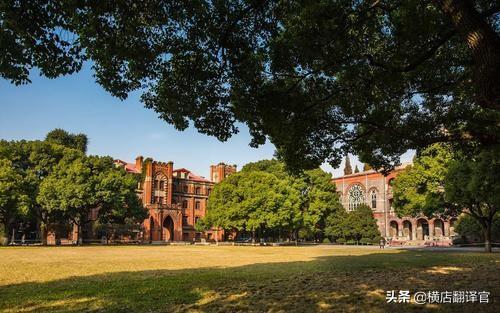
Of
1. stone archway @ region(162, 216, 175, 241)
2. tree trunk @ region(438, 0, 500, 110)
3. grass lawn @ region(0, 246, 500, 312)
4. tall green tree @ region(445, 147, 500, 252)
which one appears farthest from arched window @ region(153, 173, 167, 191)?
tree trunk @ region(438, 0, 500, 110)

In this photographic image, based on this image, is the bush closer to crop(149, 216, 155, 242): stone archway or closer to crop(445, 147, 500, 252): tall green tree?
crop(445, 147, 500, 252): tall green tree

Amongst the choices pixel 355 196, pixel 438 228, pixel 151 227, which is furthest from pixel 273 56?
pixel 355 196

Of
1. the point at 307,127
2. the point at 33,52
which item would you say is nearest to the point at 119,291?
the point at 33,52

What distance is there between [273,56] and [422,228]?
6697 centimetres

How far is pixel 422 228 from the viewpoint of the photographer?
69.3 m

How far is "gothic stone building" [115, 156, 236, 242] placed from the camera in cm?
7438

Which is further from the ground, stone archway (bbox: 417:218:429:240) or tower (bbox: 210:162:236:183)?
tower (bbox: 210:162:236:183)

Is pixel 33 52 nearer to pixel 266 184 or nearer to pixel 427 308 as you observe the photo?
pixel 427 308

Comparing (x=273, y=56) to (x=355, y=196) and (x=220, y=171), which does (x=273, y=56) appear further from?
(x=220, y=171)

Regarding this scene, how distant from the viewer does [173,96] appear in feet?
31.8

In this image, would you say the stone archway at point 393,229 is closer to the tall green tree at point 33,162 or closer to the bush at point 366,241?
the bush at point 366,241

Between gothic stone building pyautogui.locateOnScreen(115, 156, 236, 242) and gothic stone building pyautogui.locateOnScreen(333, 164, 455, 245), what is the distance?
26873 mm

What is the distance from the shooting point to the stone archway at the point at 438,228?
65.8 m

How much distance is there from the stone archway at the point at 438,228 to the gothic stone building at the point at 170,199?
121 ft
